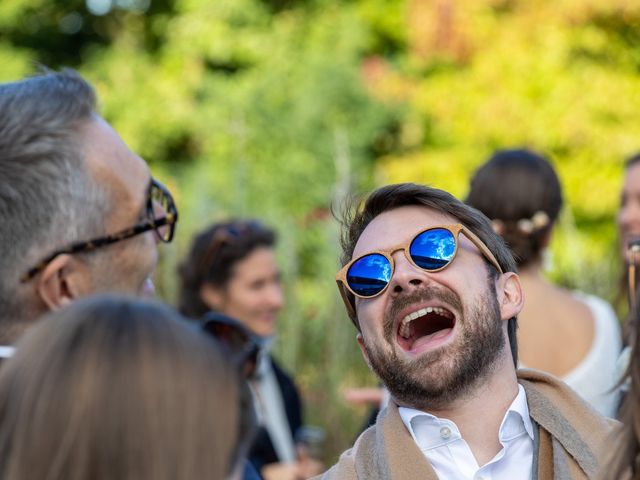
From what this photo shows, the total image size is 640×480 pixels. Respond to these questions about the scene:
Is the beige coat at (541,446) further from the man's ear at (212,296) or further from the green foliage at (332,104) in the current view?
the green foliage at (332,104)

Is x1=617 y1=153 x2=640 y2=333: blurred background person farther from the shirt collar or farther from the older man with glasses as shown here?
the older man with glasses

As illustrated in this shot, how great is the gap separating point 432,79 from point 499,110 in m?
1.66

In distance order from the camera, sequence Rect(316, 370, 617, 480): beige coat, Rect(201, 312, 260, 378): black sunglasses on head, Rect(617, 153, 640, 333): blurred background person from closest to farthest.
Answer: Rect(316, 370, 617, 480): beige coat < Rect(201, 312, 260, 378): black sunglasses on head < Rect(617, 153, 640, 333): blurred background person

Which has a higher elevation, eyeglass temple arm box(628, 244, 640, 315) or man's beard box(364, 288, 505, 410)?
man's beard box(364, 288, 505, 410)

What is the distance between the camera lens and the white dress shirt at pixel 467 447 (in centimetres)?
232

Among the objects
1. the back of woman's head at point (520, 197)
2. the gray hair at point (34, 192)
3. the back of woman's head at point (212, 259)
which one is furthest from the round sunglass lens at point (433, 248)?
the back of woman's head at point (212, 259)

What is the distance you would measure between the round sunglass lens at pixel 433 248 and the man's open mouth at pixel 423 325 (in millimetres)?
113

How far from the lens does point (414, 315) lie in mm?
2451

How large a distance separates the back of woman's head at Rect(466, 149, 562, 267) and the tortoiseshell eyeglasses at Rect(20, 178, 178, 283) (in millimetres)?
1596

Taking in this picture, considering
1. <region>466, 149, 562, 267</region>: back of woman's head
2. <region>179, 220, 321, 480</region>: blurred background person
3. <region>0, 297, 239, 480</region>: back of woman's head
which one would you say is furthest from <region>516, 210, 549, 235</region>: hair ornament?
<region>0, 297, 239, 480</region>: back of woman's head

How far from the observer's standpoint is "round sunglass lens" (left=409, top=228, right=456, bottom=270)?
8.15 ft

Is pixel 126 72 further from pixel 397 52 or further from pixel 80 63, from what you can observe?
pixel 397 52

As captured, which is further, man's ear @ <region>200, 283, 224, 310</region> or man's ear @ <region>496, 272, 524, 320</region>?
man's ear @ <region>200, 283, 224, 310</region>

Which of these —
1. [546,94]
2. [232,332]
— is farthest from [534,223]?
[546,94]
